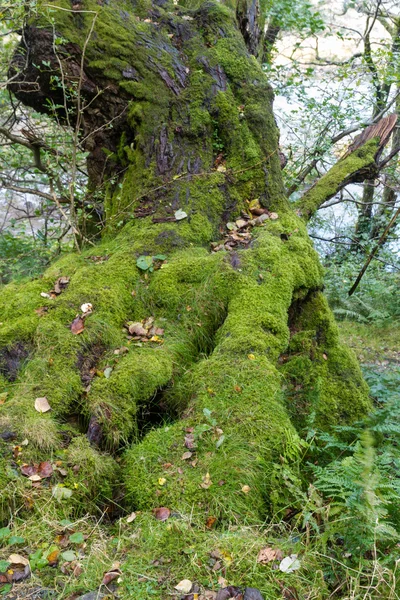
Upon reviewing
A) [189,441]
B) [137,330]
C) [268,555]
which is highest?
[137,330]

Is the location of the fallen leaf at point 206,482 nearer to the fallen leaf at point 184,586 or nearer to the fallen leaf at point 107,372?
the fallen leaf at point 184,586

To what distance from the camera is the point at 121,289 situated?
142 inches

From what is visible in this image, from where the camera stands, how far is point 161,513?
230cm

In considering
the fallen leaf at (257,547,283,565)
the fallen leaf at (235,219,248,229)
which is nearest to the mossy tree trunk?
the fallen leaf at (235,219,248,229)

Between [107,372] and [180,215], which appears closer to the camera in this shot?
[107,372]

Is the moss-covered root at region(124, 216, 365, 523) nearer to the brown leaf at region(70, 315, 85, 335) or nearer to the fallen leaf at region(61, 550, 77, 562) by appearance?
the fallen leaf at region(61, 550, 77, 562)

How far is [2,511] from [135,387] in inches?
40.4

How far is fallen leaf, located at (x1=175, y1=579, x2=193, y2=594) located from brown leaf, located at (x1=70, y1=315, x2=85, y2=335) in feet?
6.03

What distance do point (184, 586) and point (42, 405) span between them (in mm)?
1419

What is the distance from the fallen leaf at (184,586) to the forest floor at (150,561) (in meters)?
0.02

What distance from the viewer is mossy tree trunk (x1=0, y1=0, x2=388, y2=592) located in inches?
100

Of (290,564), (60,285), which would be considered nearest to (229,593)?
(290,564)

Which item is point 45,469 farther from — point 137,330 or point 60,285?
point 60,285

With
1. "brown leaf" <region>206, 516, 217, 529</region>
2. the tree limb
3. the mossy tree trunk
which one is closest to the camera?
"brown leaf" <region>206, 516, 217, 529</region>
